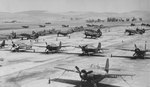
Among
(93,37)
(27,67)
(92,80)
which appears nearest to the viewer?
(92,80)

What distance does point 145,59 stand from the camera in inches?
1729

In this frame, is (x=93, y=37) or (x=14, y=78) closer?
(x=14, y=78)

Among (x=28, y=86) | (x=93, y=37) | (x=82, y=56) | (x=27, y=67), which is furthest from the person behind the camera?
(x=93, y=37)

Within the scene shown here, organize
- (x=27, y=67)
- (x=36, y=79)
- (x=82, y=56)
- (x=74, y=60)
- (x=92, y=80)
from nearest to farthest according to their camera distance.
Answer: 1. (x=92, y=80)
2. (x=36, y=79)
3. (x=27, y=67)
4. (x=74, y=60)
5. (x=82, y=56)

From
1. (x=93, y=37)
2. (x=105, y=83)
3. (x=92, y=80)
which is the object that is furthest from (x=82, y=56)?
(x=93, y=37)

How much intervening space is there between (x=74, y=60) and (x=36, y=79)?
14036 mm

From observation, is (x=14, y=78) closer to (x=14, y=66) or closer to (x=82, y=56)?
(x=14, y=66)

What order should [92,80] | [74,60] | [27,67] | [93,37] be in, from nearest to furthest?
[92,80]
[27,67]
[74,60]
[93,37]

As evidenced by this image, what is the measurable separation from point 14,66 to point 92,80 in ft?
58.7

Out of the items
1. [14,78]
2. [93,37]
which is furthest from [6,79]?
[93,37]

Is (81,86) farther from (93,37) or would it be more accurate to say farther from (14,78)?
(93,37)

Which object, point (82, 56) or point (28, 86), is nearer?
point (28, 86)

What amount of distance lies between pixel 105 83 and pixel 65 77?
5.78 m

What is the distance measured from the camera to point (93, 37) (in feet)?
294
